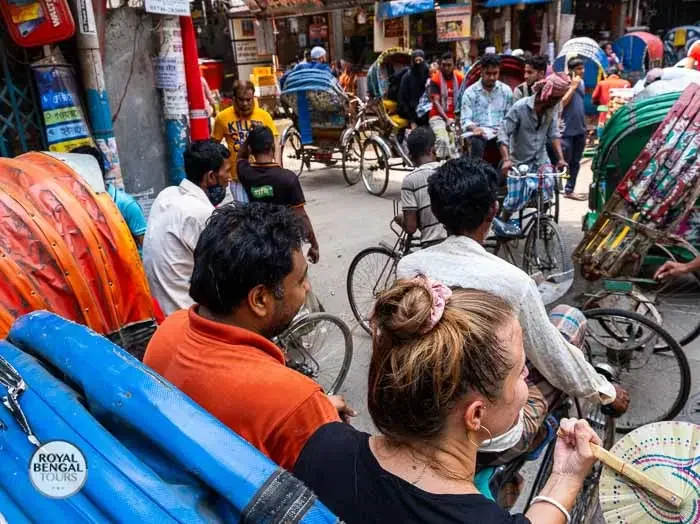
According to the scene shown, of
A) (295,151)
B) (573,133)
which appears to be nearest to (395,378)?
(573,133)

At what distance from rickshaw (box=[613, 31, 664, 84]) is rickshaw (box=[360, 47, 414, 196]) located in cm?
755

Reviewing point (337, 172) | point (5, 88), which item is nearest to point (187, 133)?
point (5, 88)

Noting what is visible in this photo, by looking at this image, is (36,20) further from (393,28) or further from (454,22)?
(454,22)

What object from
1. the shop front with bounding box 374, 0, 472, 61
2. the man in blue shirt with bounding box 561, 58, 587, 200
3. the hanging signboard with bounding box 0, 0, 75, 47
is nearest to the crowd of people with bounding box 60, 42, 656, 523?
the hanging signboard with bounding box 0, 0, 75, 47

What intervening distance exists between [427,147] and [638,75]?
12.9m

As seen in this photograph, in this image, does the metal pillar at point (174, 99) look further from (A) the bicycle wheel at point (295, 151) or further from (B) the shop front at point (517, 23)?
(B) the shop front at point (517, 23)

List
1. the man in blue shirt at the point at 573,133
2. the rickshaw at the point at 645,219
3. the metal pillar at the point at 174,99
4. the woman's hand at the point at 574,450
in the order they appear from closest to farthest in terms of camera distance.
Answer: the woman's hand at the point at 574,450, the rickshaw at the point at 645,219, the metal pillar at the point at 174,99, the man in blue shirt at the point at 573,133

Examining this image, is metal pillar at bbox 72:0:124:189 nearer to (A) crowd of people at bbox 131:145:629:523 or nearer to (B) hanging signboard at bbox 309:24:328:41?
(A) crowd of people at bbox 131:145:629:523

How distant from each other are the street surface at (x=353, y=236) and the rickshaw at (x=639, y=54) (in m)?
6.20

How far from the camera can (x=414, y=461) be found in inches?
45.3

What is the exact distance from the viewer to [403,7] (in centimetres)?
1426

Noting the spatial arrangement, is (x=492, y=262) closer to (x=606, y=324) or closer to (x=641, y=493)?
(x=641, y=493)

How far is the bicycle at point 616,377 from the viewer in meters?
2.38

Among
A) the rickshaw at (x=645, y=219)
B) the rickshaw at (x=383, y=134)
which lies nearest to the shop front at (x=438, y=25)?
the rickshaw at (x=383, y=134)
